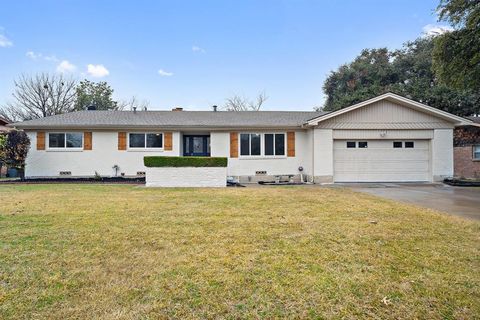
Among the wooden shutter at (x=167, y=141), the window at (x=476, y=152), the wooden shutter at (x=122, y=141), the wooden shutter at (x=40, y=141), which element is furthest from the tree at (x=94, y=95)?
the window at (x=476, y=152)

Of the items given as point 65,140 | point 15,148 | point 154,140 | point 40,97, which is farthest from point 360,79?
point 40,97

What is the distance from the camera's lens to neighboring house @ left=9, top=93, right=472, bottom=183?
1338 centimetres

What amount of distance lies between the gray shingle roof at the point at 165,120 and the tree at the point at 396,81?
12.4 meters

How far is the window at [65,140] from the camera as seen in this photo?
1378cm

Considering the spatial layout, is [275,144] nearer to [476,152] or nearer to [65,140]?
[65,140]

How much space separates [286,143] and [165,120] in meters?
6.82

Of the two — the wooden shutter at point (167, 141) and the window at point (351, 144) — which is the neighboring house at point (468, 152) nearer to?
the window at point (351, 144)

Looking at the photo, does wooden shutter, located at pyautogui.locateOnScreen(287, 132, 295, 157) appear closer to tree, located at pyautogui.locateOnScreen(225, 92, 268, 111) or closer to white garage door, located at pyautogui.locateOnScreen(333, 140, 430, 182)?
white garage door, located at pyautogui.locateOnScreen(333, 140, 430, 182)

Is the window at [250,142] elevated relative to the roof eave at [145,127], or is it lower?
lower

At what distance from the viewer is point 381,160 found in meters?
13.7

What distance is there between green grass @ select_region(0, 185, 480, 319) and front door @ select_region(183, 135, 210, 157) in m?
9.29

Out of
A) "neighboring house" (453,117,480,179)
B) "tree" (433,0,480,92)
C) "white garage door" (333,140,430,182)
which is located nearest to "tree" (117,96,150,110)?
"white garage door" (333,140,430,182)

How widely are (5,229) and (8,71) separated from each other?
3225 cm

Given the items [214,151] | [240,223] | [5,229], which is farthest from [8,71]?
[240,223]
